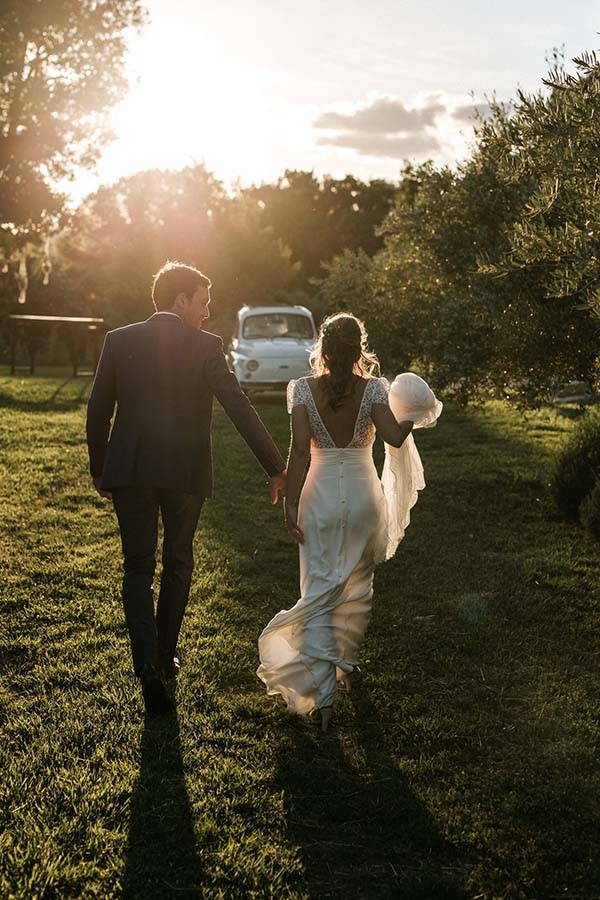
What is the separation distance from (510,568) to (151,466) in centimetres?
422

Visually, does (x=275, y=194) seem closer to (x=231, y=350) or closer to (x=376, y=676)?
(x=231, y=350)

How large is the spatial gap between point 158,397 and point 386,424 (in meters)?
1.17

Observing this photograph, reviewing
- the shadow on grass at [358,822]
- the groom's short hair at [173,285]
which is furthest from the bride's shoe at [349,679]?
the groom's short hair at [173,285]

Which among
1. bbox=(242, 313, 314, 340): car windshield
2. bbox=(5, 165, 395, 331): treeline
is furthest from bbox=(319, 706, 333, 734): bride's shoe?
bbox=(5, 165, 395, 331): treeline

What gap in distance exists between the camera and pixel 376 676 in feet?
18.4

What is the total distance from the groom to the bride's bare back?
341 mm

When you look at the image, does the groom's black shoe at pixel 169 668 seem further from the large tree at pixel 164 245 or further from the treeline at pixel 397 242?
the large tree at pixel 164 245

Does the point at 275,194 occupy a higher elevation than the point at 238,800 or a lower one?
higher

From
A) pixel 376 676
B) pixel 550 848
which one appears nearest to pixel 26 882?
pixel 550 848

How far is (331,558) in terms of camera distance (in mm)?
5055

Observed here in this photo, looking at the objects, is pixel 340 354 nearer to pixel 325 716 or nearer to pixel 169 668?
pixel 325 716

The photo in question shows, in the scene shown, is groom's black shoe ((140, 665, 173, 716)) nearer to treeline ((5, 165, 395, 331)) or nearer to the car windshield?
the car windshield

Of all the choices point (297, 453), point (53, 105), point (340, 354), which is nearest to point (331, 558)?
point (297, 453)

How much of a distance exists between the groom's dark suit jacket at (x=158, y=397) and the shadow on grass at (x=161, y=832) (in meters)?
1.30
